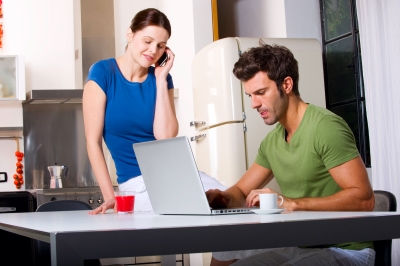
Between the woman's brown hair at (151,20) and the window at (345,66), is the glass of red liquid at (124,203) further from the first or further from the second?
the window at (345,66)

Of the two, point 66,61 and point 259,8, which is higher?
point 259,8

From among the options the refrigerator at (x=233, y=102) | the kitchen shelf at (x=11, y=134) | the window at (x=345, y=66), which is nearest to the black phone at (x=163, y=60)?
the refrigerator at (x=233, y=102)

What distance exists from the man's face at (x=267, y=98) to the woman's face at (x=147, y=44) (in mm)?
363

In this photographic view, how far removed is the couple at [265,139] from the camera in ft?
5.32

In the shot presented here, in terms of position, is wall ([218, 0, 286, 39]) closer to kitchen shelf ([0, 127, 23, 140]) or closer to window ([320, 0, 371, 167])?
window ([320, 0, 371, 167])

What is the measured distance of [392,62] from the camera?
3.40 meters

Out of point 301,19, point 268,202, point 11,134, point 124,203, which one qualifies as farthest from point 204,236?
point 11,134

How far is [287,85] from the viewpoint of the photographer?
1995 millimetres

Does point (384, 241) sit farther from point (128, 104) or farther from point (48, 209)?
point (48, 209)

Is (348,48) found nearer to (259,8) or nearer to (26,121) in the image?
(259,8)

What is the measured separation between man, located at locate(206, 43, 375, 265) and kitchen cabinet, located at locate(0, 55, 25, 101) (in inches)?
120

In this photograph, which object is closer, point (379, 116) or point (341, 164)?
point (341, 164)

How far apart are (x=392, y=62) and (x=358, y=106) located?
57 cm

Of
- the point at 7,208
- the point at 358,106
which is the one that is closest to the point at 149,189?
the point at 358,106
